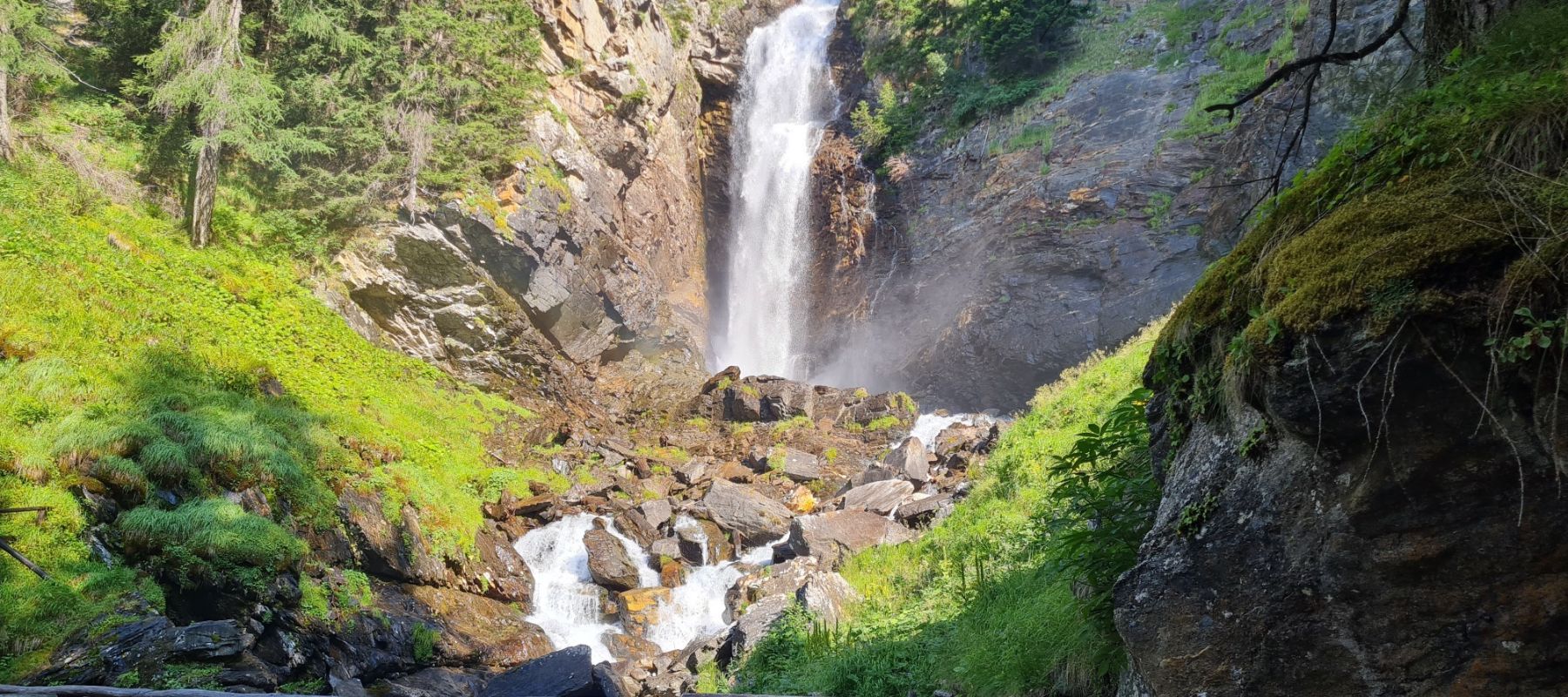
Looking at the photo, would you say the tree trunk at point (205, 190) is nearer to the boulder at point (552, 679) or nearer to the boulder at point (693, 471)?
the boulder at point (693, 471)

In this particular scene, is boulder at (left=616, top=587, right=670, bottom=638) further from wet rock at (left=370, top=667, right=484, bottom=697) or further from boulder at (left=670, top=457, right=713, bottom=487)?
boulder at (left=670, top=457, right=713, bottom=487)

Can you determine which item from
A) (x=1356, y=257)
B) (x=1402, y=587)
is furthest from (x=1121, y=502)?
(x=1356, y=257)

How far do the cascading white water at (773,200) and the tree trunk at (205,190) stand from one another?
58.2ft

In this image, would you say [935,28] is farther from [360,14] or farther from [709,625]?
[709,625]

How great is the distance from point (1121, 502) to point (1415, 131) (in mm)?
2081

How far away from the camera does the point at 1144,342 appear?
575 inches

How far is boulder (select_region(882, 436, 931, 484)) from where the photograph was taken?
1650cm

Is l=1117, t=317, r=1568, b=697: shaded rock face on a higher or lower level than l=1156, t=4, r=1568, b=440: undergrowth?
lower

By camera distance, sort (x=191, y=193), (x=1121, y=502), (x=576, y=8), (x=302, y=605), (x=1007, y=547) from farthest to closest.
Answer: (x=576, y=8), (x=191, y=193), (x=302, y=605), (x=1007, y=547), (x=1121, y=502)

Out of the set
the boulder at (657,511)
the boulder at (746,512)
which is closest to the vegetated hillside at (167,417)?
the boulder at (657,511)

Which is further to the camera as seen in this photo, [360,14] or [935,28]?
[935,28]

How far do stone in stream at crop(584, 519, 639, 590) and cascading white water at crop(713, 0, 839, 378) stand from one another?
51.6ft

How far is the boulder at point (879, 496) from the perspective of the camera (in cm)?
1452

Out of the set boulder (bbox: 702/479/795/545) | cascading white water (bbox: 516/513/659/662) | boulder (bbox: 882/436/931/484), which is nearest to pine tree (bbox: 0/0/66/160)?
cascading white water (bbox: 516/513/659/662)
